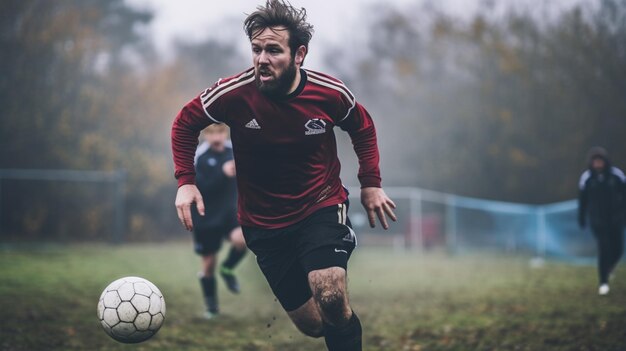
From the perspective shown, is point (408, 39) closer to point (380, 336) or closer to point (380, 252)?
point (380, 252)

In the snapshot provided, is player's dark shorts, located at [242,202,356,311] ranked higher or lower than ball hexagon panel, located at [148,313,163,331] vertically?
higher

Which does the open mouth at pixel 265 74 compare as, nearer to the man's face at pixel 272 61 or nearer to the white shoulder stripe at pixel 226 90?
the man's face at pixel 272 61

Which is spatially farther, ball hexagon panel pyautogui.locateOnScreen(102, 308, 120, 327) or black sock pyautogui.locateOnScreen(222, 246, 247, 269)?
black sock pyautogui.locateOnScreen(222, 246, 247, 269)

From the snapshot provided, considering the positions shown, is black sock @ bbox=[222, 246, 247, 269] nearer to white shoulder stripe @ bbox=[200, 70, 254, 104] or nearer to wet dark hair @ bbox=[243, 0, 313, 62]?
white shoulder stripe @ bbox=[200, 70, 254, 104]

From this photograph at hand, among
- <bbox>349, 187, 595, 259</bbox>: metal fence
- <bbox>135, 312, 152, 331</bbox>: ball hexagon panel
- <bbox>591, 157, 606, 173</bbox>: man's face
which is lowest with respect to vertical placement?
<bbox>349, 187, 595, 259</bbox>: metal fence

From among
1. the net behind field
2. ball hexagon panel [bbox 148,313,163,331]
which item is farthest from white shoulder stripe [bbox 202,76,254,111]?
the net behind field

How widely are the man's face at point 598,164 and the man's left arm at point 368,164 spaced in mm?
7348

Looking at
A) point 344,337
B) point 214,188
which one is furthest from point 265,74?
point 214,188

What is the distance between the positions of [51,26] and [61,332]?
20712 mm

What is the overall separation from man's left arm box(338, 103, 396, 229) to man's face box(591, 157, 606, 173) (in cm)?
735

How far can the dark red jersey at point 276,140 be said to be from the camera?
15.6ft

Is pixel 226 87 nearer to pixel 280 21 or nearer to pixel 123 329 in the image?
pixel 280 21

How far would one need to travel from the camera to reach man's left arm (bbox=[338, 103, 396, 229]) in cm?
503

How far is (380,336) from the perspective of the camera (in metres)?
7.20
